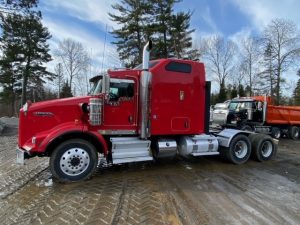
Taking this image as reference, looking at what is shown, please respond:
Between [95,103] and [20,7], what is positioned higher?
[20,7]

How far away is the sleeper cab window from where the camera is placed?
8337 millimetres

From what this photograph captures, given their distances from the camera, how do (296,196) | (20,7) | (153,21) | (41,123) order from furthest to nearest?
(153,21)
(20,7)
(41,123)
(296,196)

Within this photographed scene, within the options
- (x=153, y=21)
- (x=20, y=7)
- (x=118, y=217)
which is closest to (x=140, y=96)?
(x=118, y=217)

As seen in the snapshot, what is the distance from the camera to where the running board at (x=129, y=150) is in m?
7.66

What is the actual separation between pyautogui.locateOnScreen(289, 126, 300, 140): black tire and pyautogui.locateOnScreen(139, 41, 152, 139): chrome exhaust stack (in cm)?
1507

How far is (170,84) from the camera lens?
8.35 m

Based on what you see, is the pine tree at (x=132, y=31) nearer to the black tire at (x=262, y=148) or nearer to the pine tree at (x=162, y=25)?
the pine tree at (x=162, y=25)

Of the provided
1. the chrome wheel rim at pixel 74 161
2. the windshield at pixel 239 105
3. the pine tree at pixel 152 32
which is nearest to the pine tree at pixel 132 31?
the pine tree at pixel 152 32

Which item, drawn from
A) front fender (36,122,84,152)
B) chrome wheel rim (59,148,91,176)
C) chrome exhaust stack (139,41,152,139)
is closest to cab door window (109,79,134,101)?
chrome exhaust stack (139,41,152,139)

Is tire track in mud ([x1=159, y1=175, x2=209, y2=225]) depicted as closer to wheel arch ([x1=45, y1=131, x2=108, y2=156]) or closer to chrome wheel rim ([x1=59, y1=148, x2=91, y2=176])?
wheel arch ([x1=45, y1=131, x2=108, y2=156])

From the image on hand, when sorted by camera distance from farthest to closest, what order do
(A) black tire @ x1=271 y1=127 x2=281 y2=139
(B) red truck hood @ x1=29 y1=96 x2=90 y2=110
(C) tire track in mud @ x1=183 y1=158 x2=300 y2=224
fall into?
(A) black tire @ x1=271 y1=127 x2=281 y2=139, (B) red truck hood @ x1=29 y1=96 x2=90 y2=110, (C) tire track in mud @ x1=183 y1=158 x2=300 y2=224

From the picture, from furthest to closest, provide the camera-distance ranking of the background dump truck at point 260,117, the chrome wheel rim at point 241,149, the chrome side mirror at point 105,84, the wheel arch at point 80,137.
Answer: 1. the background dump truck at point 260,117
2. the chrome wheel rim at point 241,149
3. the chrome side mirror at point 105,84
4. the wheel arch at point 80,137

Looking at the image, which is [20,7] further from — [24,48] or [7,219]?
[24,48]

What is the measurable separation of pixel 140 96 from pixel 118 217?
3755 millimetres
